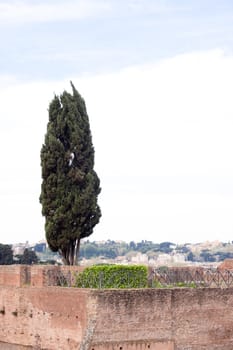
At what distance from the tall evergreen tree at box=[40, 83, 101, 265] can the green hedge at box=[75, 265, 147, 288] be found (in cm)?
498

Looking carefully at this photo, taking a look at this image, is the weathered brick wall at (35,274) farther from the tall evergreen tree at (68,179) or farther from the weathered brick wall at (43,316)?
the tall evergreen tree at (68,179)

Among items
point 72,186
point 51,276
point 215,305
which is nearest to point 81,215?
point 72,186

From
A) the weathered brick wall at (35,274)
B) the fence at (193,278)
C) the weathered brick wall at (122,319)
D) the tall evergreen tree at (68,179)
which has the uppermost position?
the tall evergreen tree at (68,179)

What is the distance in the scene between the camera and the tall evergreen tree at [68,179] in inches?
1313

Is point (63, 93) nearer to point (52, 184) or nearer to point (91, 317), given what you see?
point (52, 184)

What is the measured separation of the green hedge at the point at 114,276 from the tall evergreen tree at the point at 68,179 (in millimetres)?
4980

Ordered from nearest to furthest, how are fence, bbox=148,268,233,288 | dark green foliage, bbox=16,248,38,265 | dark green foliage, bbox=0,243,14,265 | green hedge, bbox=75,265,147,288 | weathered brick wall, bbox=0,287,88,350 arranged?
weathered brick wall, bbox=0,287,88,350 → green hedge, bbox=75,265,147,288 → fence, bbox=148,268,233,288 → dark green foliage, bbox=0,243,14,265 → dark green foliage, bbox=16,248,38,265

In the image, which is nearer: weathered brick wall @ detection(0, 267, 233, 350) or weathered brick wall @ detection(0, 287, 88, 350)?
weathered brick wall @ detection(0, 267, 233, 350)

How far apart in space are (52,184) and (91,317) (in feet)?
28.0

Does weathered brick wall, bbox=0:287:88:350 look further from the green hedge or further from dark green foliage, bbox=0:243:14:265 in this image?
dark green foliage, bbox=0:243:14:265

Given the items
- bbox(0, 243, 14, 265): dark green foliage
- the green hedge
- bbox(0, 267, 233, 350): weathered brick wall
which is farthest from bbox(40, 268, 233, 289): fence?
bbox(0, 243, 14, 265): dark green foliage

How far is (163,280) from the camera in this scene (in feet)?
95.2

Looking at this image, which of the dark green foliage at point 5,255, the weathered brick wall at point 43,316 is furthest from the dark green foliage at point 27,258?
the weathered brick wall at point 43,316

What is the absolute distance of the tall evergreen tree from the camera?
33344mm
